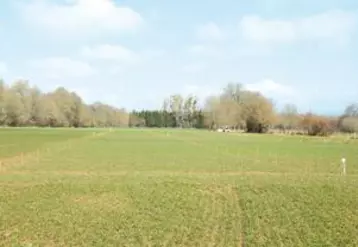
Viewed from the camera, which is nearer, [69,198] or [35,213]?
[35,213]

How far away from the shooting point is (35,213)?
25.6 metres

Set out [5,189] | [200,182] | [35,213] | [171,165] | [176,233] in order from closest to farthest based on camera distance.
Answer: [176,233] < [35,213] < [5,189] < [200,182] < [171,165]

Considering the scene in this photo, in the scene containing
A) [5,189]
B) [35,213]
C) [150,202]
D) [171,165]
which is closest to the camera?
[35,213]

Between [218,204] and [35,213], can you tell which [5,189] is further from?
[218,204]

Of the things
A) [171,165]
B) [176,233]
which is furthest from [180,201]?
[171,165]

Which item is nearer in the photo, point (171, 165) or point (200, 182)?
point (200, 182)

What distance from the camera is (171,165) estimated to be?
158ft

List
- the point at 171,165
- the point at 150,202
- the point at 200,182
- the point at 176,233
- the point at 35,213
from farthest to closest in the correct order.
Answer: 1. the point at 171,165
2. the point at 200,182
3. the point at 150,202
4. the point at 35,213
5. the point at 176,233

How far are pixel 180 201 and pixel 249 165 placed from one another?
22804 mm

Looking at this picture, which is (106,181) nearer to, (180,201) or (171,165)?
(180,201)

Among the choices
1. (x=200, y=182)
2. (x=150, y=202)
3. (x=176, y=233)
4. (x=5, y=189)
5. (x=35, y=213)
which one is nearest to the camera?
(x=176, y=233)

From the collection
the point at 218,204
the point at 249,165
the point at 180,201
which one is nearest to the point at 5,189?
the point at 180,201

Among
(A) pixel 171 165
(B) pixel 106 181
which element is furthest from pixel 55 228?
(A) pixel 171 165

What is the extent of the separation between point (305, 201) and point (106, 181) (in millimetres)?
12712
